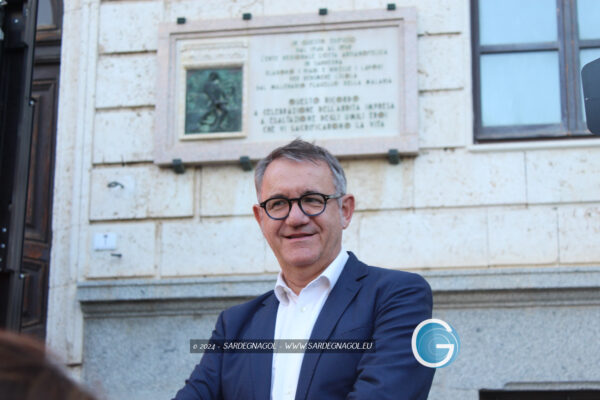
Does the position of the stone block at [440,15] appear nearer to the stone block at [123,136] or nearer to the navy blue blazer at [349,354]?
the stone block at [123,136]

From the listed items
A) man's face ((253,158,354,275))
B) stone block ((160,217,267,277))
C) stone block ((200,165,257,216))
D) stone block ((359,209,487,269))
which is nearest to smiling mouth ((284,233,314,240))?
man's face ((253,158,354,275))

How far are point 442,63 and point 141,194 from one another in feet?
8.64

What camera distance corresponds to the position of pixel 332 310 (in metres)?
2.90

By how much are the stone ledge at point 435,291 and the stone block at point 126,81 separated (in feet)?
5.04

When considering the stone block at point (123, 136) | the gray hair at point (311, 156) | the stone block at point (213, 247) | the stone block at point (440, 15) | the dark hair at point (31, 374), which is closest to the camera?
the dark hair at point (31, 374)

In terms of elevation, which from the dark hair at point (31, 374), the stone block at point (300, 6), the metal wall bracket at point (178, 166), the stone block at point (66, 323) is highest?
the stone block at point (300, 6)

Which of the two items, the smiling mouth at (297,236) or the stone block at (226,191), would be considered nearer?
the smiling mouth at (297,236)

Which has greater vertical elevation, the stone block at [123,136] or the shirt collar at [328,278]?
the stone block at [123,136]

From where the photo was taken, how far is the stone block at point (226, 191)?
668 centimetres

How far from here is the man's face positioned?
10.2 ft

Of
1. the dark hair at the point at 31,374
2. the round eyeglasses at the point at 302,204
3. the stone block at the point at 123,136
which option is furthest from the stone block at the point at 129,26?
the dark hair at the point at 31,374

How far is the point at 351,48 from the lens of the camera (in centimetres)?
681

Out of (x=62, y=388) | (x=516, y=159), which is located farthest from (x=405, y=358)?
(x=516, y=159)

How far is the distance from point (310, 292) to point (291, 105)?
151 inches
